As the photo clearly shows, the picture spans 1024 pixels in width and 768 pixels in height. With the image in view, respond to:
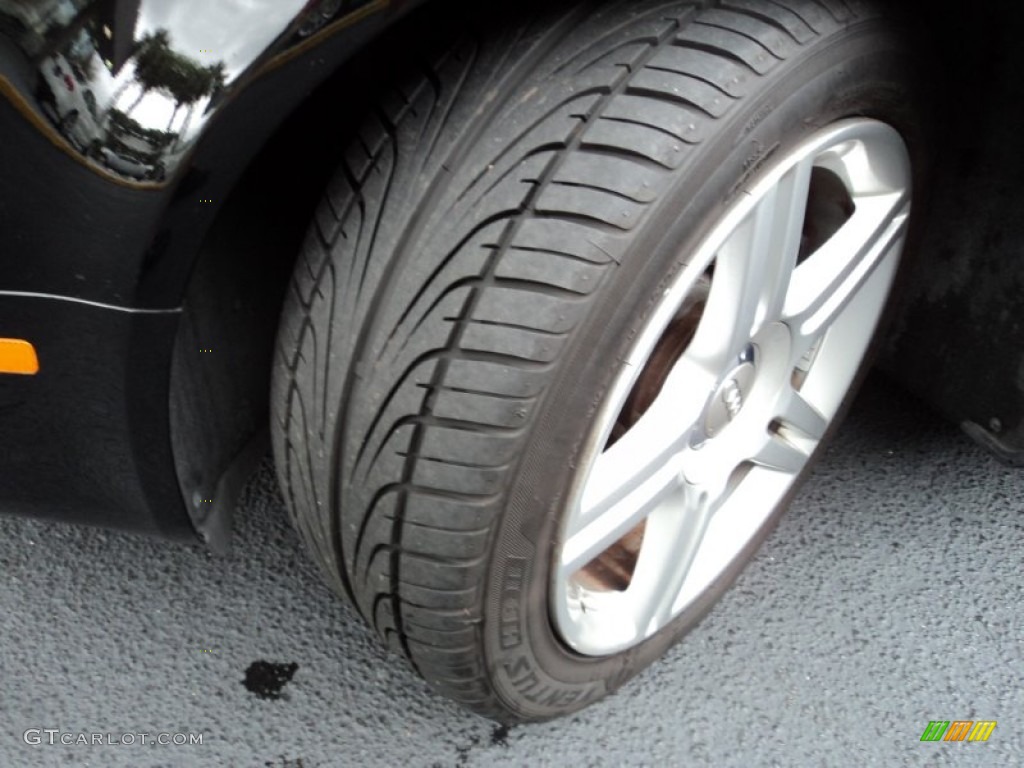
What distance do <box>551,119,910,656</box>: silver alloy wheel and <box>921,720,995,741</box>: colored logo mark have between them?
14.6 inches

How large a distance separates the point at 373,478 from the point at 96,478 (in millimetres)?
307

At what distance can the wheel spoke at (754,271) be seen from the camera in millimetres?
1144

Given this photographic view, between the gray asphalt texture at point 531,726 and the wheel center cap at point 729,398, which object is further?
the gray asphalt texture at point 531,726

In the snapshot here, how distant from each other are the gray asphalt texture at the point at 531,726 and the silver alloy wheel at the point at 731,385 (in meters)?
0.17

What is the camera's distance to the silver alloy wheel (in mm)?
1157

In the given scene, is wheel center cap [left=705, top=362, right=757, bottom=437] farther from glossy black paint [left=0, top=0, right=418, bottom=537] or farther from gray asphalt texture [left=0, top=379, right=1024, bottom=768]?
glossy black paint [left=0, top=0, right=418, bottom=537]

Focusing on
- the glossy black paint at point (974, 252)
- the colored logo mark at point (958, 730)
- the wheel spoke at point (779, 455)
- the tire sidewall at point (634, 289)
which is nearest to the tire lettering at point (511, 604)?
the tire sidewall at point (634, 289)

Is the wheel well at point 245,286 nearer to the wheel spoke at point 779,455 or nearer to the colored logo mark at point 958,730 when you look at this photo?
the wheel spoke at point 779,455

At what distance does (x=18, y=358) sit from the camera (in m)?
1.00

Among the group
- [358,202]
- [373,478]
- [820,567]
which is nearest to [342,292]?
[358,202]

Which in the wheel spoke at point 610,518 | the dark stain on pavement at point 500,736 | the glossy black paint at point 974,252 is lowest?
the dark stain on pavement at point 500,736

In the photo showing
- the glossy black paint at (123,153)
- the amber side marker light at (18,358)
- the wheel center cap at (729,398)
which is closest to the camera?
the glossy black paint at (123,153)

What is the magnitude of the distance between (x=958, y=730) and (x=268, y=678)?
1.01 meters

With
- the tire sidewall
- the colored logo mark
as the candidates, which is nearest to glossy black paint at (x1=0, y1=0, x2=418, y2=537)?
the tire sidewall
